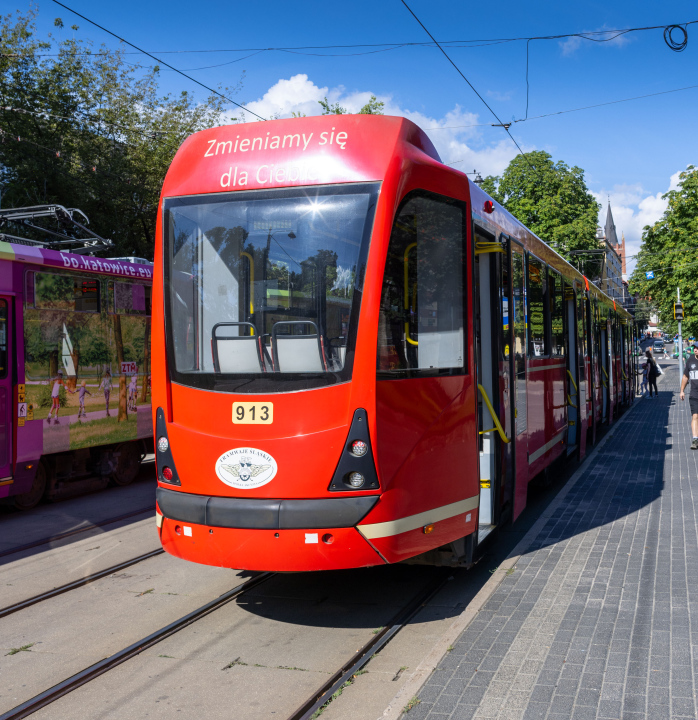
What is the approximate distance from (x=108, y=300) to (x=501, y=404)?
21.0 feet

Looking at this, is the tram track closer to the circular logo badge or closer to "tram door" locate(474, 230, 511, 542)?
"tram door" locate(474, 230, 511, 542)

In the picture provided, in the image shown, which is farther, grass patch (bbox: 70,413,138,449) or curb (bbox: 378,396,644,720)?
grass patch (bbox: 70,413,138,449)

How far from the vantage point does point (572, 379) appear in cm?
1159

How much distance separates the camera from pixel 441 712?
12.6 feet

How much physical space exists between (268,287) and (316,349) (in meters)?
0.55

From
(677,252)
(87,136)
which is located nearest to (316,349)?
(87,136)

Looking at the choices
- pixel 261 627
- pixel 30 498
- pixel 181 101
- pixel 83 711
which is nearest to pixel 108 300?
pixel 30 498

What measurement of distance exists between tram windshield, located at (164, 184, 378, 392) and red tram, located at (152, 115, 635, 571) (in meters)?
0.01

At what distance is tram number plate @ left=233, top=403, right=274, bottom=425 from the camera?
4992 millimetres

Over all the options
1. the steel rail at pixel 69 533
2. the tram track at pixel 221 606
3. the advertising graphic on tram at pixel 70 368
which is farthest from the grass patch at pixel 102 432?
the tram track at pixel 221 606

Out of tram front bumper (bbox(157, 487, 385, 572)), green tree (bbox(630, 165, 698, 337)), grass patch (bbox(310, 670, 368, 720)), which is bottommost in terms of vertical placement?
grass patch (bbox(310, 670, 368, 720))

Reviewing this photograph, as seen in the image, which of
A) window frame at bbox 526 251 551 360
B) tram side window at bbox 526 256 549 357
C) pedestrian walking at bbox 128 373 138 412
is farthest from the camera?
pedestrian walking at bbox 128 373 138 412

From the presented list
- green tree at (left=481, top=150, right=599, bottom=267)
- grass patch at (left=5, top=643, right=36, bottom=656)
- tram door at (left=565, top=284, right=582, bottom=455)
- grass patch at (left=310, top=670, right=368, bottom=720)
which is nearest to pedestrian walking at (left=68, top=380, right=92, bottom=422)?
grass patch at (left=5, top=643, right=36, bottom=656)

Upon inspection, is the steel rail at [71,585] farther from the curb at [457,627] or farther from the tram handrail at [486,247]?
the tram handrail at [486,247]
